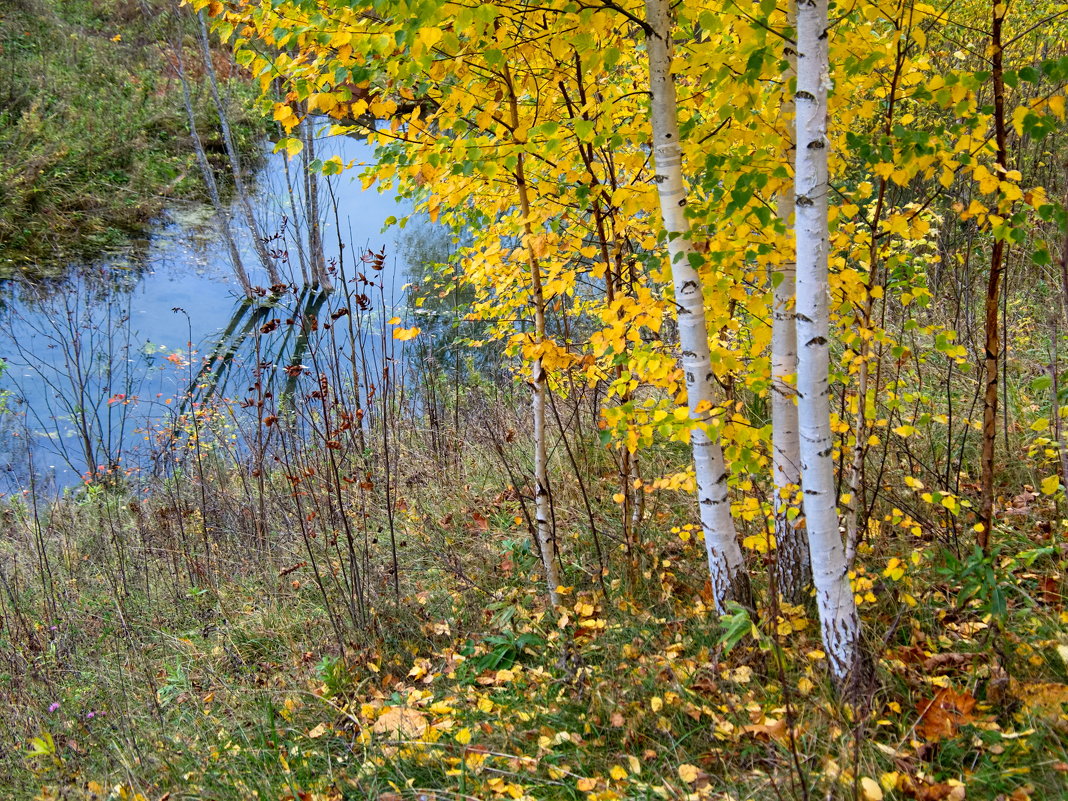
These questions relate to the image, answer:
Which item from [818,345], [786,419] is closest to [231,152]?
[786,419]

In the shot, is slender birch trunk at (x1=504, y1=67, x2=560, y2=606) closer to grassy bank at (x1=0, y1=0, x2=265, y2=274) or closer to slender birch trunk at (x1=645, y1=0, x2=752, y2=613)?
slender birch trunk at (x1=645, y1=0, x2=752, y2=613)

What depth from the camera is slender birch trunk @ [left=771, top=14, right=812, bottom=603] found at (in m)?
2.33

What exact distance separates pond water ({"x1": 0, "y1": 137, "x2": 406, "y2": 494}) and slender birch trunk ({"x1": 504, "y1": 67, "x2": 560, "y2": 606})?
5234 millimetres

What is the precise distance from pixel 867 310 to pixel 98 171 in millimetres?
15189

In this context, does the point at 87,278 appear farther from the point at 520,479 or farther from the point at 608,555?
the point at 608,555

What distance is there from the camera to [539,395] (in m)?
2.77

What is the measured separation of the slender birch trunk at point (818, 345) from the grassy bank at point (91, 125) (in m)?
11.4

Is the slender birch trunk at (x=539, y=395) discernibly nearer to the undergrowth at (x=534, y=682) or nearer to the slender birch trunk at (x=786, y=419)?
the undergrowth at (x=534, y=682)

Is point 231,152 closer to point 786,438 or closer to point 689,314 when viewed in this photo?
point 689,314

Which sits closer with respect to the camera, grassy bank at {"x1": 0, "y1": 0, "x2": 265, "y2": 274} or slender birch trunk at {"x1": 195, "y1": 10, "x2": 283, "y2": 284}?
slender birch trunk at {"x1": 195, "y1": 10, "x2": 283, "y2": 284}

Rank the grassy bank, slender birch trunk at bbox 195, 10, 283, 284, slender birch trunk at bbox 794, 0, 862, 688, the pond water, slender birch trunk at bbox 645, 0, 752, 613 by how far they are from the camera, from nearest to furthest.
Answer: slender birch trunk at bbox 794, 0, 862, 688, slender birch trunk at bbox 645, 0, 752, 613, the pond water, slender birch trunk at bbox 195, 10, 283, 284, the grassy bank

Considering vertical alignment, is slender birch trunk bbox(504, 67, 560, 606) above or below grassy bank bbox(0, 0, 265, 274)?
below

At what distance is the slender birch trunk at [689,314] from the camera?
2178 mm

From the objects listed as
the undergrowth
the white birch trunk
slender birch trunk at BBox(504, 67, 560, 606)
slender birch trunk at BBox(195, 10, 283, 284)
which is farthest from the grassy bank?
the white birch trunk
